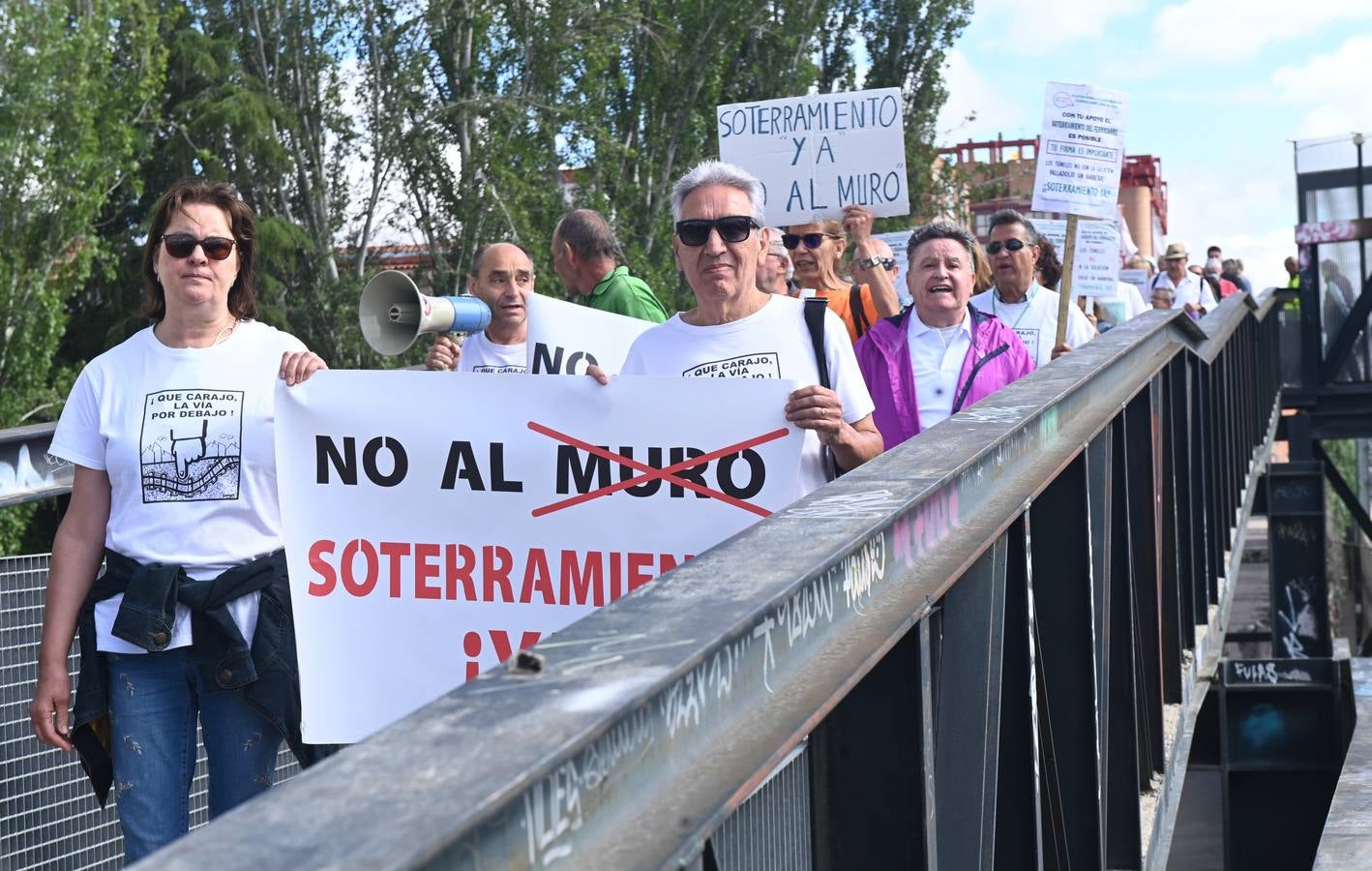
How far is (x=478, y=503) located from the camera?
A: 12.0 feet

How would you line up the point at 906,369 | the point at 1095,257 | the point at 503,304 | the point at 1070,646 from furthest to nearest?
the point at 1095,257, the point at 503,304, the point at 906,369, the point at 1070,646

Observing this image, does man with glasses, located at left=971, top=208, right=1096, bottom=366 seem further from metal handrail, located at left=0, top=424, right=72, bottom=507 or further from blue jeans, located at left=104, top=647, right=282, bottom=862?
blue jeans, located at left=104, top=647, right=282, bottom=862

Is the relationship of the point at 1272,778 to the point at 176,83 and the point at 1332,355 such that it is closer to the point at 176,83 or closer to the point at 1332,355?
the point at 1332,355

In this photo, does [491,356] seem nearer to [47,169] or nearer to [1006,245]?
[1006,245]

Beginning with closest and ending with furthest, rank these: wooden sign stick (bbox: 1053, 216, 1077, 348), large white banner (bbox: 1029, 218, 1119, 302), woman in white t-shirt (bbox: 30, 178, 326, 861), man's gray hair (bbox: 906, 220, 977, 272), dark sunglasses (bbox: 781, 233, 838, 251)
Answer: woman in white t-shirt (bbox: 30, 178, 326, 861) < man's gray hair (bbox: 906, 220, 977, 272) < dark sunglasses (bbox: 781, 233, 838, 251) < wooden sign stick (bbox: 1053, 216, 1077, 348) < large white banner (bbox: 1029, 218, 1119, 302)

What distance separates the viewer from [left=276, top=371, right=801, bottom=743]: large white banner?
355cm

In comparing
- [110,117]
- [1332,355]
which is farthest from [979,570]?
[110,117]

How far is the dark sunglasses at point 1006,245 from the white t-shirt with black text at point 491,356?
87.6 inches

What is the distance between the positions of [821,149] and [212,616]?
501 cm

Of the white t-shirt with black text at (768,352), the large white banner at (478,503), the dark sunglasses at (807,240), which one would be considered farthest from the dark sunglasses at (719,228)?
the dark sunglasses at (807,240)

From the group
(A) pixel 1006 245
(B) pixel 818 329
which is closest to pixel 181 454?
(B) pixel 818 329

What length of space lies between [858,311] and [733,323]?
1931mm

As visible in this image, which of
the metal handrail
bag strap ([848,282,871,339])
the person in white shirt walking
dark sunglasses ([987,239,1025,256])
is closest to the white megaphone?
the metal handrail

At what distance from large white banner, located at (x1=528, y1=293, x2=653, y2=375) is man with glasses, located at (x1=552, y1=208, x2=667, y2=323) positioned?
1.02m
